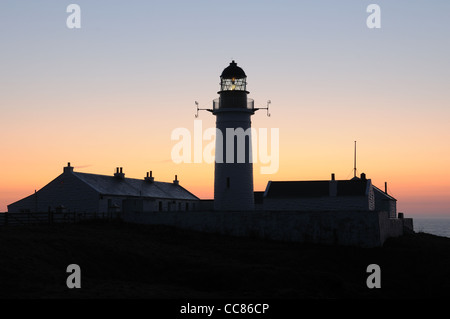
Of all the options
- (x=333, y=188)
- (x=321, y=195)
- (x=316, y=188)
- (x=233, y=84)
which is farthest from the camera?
(x=316, y=188)

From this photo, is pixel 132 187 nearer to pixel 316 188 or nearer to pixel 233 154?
pixel 233 154

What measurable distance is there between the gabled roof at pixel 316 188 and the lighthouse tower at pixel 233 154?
34.9 feet

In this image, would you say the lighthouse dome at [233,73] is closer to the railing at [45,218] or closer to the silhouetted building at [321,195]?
the railing at [45,218]

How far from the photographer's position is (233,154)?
147 ft

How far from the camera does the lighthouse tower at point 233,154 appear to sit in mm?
44750

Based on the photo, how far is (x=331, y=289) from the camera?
27.3 metres

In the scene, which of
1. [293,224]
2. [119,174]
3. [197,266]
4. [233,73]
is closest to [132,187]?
[119,174]

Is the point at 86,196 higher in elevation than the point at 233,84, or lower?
lower

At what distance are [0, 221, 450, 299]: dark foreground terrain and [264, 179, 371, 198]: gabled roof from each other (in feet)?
41.1

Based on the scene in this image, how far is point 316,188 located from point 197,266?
27.3m

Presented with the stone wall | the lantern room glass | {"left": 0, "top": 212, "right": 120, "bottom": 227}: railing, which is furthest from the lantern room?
{"left": 0, "top": 212, "right": 120, "bottom": 227}: railing
